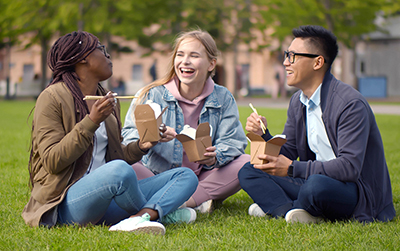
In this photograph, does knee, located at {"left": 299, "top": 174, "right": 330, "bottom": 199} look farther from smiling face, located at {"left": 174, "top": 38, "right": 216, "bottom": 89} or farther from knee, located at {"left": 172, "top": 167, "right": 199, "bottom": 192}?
smiling face, located at {"left": 174, "top": 38, "right": 216, "bottom": 89}

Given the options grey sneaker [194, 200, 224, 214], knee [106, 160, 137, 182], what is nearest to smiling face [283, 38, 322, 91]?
grey sneaker [194, 200, 224, 214]

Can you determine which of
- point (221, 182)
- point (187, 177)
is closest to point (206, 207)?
point (221, 182)

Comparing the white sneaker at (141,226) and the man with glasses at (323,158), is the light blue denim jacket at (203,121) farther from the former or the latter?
the white sneaker at (141,226)

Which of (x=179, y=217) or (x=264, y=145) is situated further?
(x=179, y=217)

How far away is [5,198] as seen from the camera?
4105 mm

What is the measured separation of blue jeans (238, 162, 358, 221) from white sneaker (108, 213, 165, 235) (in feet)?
2.98

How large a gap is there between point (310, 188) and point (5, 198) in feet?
8.60

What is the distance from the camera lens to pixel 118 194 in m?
2.93

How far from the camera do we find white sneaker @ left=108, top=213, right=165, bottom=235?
2932 mm

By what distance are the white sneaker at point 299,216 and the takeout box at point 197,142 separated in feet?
2.40

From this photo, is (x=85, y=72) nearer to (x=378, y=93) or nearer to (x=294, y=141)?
(x=294, y=141)

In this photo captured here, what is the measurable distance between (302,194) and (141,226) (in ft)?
3.69

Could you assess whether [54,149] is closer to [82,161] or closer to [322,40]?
[82,161]

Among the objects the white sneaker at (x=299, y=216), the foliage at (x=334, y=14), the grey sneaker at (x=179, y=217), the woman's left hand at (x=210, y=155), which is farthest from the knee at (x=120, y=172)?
the foliage at (x=334, y=14)
